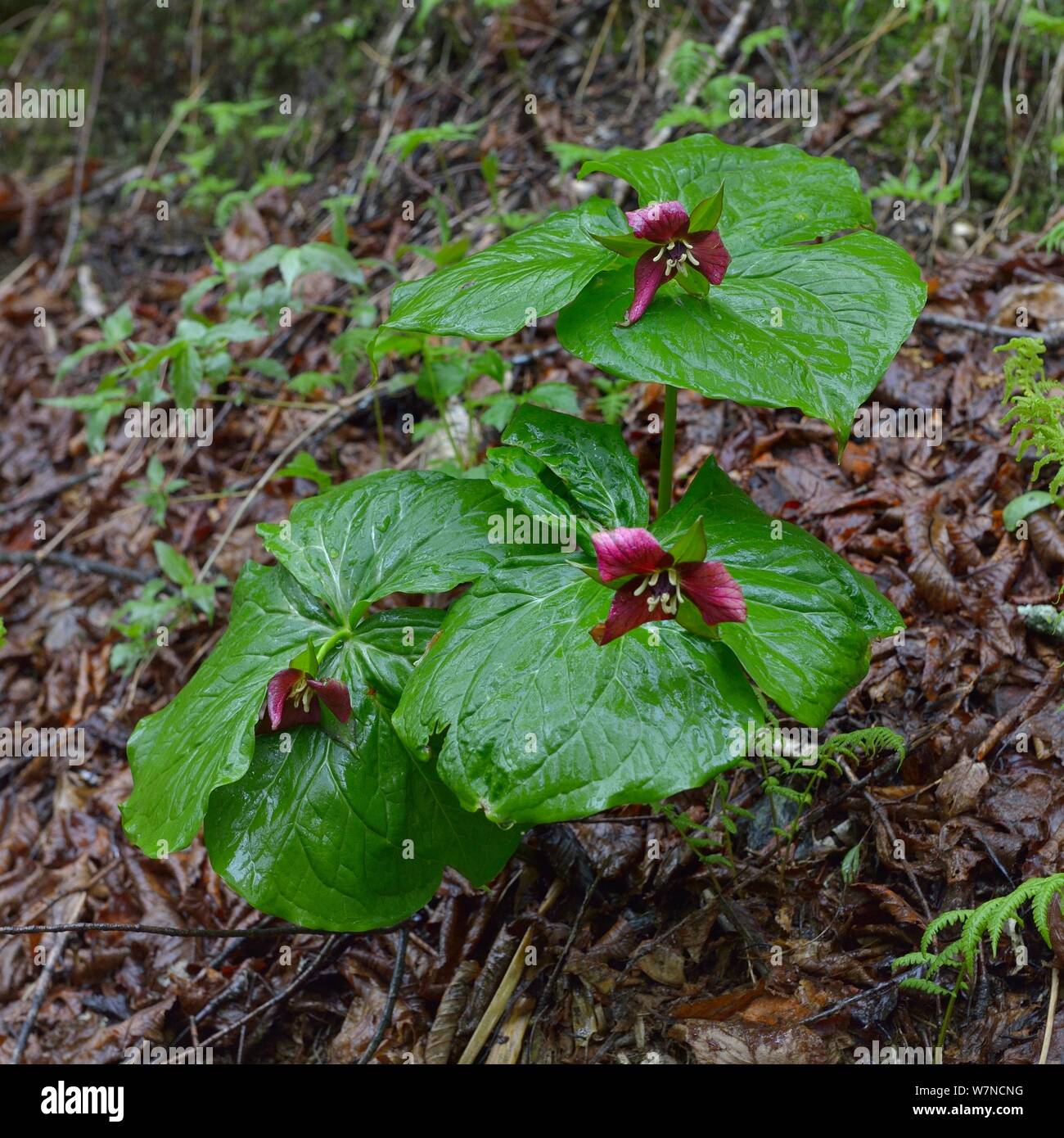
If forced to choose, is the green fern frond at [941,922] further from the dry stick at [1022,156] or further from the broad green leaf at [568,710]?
the dry stick at [1022,156]

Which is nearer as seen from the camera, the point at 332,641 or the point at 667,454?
the point at 332,641

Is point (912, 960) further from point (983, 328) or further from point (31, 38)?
point (31, 38)

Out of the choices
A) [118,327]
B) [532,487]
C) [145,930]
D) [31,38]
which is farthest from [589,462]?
[31,38]

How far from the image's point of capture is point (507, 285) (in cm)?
200

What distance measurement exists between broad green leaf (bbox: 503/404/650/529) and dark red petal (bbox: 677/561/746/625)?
1.46 feet

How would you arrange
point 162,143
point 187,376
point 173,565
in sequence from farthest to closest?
1. point 162,143
2. point 173,565
3. point 187,376

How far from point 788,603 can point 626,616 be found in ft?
1.25

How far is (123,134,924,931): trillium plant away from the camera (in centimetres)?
176

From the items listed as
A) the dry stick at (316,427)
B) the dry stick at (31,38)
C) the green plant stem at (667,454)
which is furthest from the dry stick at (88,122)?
the green plant stem at (667,454)

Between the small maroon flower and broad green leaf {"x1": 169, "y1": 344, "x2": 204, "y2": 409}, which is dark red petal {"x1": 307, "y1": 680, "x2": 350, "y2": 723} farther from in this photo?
broad green leaf {"x1": 169, "y1": 344, "x2": 204, "y2": 409}

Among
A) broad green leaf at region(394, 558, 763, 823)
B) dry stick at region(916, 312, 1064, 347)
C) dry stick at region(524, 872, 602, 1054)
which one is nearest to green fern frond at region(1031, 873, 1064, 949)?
broad green leaf at region(394, 558, 763, 823)

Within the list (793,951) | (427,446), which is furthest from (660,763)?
(427,446)

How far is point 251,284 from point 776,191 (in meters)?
2.48

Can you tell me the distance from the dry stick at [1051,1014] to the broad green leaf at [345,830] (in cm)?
115
